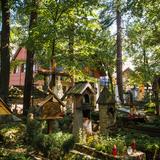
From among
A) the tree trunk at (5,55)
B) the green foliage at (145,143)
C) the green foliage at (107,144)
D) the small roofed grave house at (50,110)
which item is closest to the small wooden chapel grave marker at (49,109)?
the small roofed grave house at (50,110)

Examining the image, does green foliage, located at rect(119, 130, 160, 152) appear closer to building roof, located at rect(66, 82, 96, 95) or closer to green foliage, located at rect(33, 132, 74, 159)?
green foliage, located at rect(33, 132, 74, 159)

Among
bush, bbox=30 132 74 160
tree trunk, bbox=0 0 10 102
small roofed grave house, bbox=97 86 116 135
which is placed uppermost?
tree trunk, bbox=0 0 10 102

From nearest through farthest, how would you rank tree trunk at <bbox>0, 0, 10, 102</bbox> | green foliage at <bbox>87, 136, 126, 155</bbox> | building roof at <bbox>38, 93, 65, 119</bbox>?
green foliage at <bbox>87, 136, 126, 155</bbox> < building roof at <bbox>38, 93, 65, 119</bbox> < tree trunk at <bbox>0, 0, 10, 102</bbox>

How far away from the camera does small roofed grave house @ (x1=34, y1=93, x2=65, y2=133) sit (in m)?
13.8

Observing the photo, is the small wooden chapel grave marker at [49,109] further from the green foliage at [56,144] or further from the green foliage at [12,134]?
the green foliage at [12,134]

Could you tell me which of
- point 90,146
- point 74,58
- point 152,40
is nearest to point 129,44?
point 152,40

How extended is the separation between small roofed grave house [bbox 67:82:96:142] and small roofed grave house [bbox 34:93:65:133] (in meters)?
0.79

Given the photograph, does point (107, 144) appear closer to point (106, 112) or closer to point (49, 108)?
point (106, 112)

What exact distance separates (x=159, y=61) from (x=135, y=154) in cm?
2436

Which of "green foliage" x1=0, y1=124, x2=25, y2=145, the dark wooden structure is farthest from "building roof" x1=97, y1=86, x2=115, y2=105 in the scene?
the dark wooden structure

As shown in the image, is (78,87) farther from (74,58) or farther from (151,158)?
(151,158)

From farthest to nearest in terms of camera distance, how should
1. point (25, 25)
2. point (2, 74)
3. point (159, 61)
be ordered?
point (159, 61)
point (25, 25)
point (2, 74)

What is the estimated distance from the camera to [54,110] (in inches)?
558

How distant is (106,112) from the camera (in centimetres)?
1491
